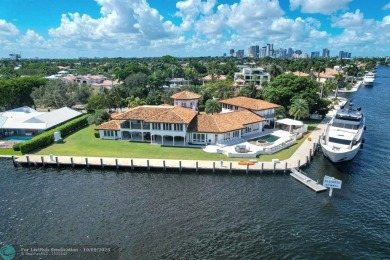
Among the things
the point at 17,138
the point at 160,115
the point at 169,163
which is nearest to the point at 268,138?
the point at 160,115

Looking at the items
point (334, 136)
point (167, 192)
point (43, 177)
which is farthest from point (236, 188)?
point (43, 177)

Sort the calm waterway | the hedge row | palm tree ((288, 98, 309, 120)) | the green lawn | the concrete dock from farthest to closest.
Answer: palm tree ((288, 98, 309, 120)), the hedge row, the green lawn, the concrete dock, the calm waterway

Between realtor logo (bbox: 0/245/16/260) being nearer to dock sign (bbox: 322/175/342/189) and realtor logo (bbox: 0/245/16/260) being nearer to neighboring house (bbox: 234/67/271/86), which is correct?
dock sign (bbox: 322/175/342/189)

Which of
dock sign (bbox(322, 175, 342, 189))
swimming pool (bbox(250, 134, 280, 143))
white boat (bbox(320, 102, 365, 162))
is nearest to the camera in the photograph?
dock sign (bbox(322, 175, 342, 189))

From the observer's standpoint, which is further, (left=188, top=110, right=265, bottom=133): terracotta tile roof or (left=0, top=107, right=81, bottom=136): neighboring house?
(left=0, top=107, right=81, bottom=136): neighboring house

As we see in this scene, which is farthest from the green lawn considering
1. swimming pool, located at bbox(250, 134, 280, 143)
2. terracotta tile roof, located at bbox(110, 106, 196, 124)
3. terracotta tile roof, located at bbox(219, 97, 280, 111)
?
terracotta tile roof, located at bbox(219, 97, 280, 111)

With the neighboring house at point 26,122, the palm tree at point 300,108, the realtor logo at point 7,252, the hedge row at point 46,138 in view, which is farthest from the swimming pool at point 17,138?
the palm tree at point 300,108
